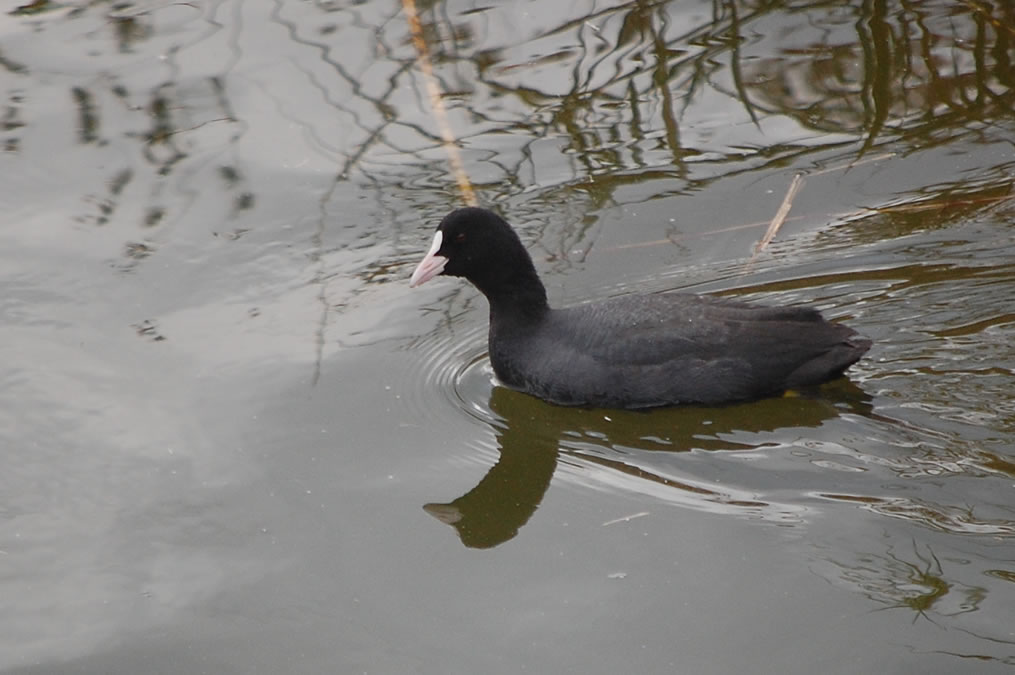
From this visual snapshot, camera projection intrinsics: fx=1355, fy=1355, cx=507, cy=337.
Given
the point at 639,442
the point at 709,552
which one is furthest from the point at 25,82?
the point at 709,552

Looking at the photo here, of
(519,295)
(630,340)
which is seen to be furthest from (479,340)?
(630,340)

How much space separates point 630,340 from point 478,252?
71cm

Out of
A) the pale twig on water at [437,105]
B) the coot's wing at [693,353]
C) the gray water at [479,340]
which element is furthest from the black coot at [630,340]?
the pale twig on water at [437,105]

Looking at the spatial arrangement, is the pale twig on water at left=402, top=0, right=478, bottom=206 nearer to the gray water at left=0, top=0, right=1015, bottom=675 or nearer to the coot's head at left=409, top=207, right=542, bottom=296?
the gray water at left=0, top=0, right=1015, bottom=675

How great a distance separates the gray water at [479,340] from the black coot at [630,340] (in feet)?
0.39

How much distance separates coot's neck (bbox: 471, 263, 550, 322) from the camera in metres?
5.30

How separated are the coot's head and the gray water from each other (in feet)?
1.32

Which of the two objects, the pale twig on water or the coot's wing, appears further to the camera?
the pale twig on water

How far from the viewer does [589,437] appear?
16.2 feet

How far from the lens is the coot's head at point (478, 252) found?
5.26 m

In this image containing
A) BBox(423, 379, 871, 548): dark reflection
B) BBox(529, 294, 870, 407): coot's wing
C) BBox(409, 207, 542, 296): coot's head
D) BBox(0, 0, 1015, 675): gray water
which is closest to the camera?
BBox(0, 0, 1015, 675): gray water

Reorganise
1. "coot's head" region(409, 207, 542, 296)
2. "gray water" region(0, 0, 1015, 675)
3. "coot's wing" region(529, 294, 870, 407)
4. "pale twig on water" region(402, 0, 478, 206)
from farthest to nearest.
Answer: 1. "pale twig on water" region(402, 0, 478, 206)
2. "coot's head" region(409, 207, 542, 296)
3. "coot's wing" region(529, 294, 870, 407)
4. "gray water" region(0, 0, 1015, 675)

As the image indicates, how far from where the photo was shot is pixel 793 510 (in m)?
4.29

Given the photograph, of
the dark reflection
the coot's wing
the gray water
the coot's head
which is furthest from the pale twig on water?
the dark reflection
